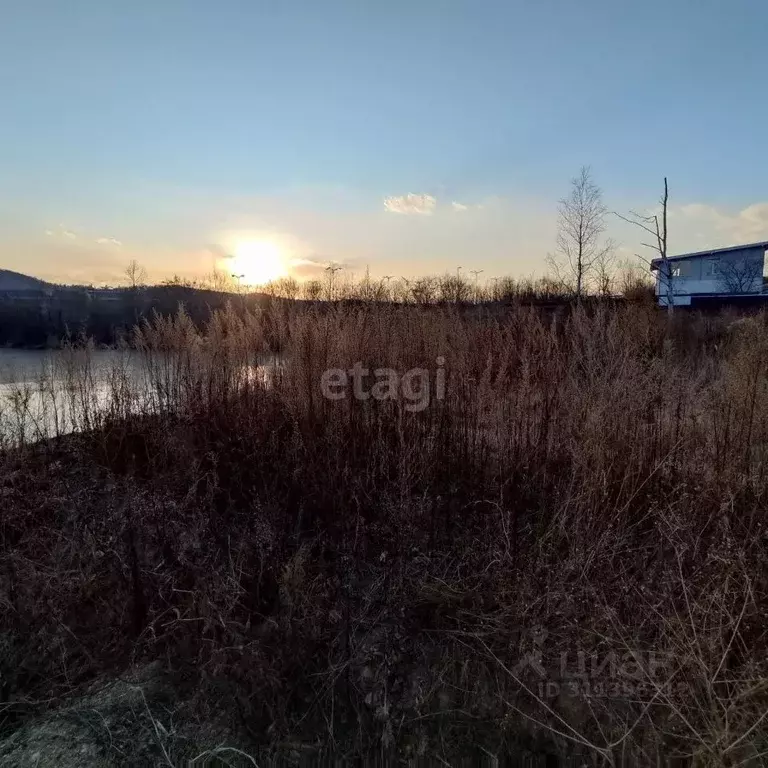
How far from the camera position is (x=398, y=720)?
6.75 feet

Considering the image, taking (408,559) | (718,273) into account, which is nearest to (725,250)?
(718,273)

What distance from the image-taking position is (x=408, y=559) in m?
3.10

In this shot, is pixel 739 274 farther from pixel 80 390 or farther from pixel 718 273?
pixel 80 390

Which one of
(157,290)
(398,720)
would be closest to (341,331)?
(398,720)

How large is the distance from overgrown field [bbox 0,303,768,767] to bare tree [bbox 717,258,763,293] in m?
25.1

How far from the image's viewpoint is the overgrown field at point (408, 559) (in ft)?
6.57

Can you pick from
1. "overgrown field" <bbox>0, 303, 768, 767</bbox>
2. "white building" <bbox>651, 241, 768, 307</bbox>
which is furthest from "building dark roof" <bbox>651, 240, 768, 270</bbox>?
"overgrown field" <bbox>0, 303, 768, 767</bbox>

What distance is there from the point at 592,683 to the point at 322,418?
287 centimetres

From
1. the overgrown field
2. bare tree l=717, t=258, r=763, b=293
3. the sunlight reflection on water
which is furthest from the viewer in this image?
bare tree l=717, t=258, r=763, b=293

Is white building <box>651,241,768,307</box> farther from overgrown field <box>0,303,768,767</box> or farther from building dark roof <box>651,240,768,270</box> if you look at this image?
overgrown field <box>0,303,768,767</box>

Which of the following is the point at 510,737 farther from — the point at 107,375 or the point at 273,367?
the point at 107,375

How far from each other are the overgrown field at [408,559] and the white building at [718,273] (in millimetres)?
23894

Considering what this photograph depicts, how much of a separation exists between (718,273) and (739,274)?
1.33 m

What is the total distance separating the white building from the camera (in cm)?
2489
